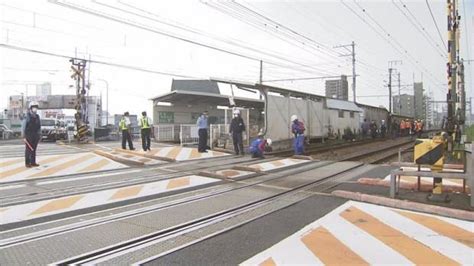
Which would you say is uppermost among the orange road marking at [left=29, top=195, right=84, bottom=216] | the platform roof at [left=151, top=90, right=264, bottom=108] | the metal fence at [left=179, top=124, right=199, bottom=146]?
the platform roof at [left=151, top=90, right=264, bottom=108]

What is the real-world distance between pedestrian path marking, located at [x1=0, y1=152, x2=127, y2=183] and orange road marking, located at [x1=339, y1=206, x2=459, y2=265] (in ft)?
25.2

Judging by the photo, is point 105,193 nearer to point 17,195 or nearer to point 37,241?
point 17,195

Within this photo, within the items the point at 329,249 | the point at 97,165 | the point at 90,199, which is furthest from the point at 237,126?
the point at 329,249

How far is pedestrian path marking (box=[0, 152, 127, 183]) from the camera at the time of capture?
10.9 meters

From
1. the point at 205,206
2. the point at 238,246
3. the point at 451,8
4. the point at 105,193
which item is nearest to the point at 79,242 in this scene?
the point at 238,246

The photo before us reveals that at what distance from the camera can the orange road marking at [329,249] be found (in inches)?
187

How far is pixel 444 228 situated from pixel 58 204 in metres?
6.04

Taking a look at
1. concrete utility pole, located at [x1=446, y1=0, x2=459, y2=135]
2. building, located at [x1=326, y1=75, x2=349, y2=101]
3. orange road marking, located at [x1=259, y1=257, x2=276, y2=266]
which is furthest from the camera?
building, located at [x1=326, y1=75, x2=349, y2=101]

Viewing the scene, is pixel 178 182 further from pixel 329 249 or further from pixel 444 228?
pixel 444 228

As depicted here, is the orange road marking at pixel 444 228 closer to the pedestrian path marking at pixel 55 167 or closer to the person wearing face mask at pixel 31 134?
the pedestrian path marking at pixel 55 167

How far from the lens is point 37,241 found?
17.9ft

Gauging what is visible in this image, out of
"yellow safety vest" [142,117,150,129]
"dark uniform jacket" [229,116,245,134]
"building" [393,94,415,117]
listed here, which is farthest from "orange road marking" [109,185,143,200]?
"building" [393,94,415,117]

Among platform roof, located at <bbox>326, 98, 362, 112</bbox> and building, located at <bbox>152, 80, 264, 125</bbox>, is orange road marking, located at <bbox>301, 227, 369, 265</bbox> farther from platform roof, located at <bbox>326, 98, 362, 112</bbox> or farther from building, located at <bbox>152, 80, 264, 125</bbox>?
platform roof, located at <bbox>326, 98, 362, 112</bbox>

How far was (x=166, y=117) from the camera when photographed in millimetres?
32562
